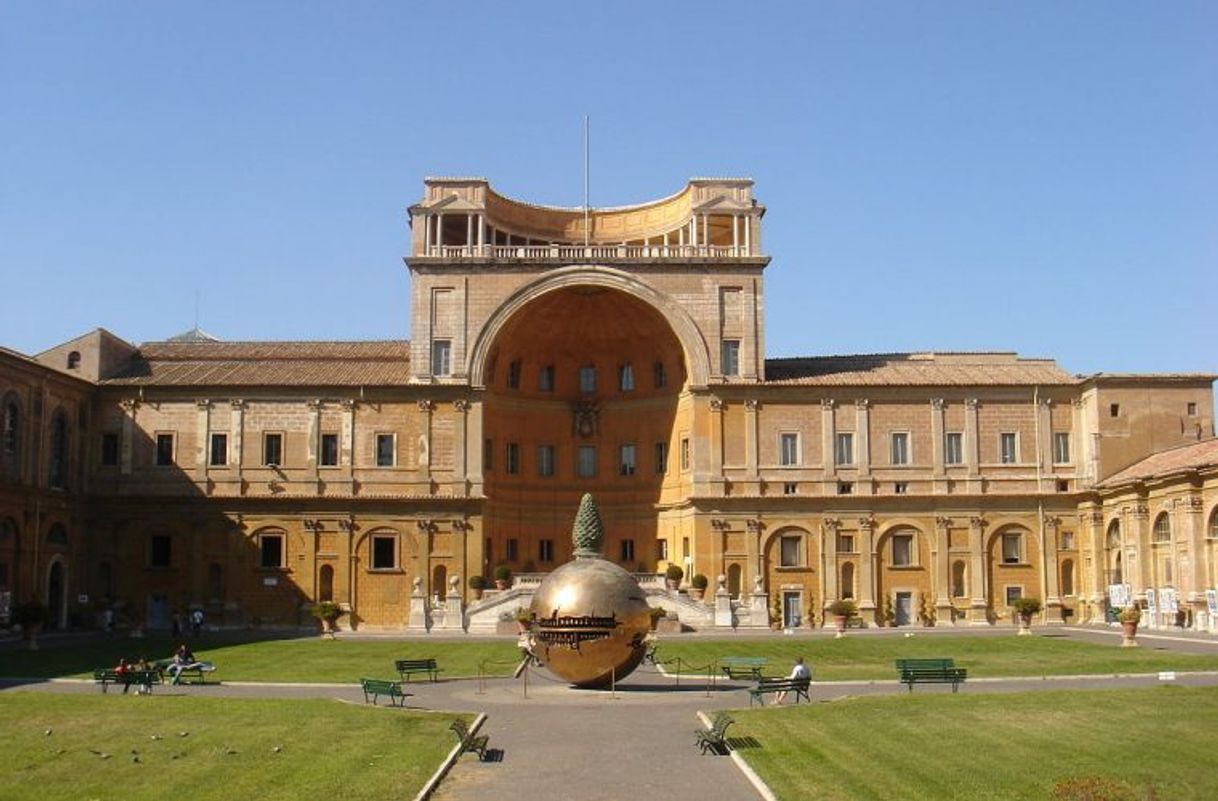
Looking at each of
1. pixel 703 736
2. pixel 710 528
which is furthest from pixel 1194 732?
pixel 710 528

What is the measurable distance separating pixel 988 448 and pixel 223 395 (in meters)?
36.7

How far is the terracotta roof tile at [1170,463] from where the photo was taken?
176 ft

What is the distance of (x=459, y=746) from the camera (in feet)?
76.5

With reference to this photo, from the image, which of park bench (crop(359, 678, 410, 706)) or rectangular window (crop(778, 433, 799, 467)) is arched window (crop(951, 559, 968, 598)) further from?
park bench (crop(359, 678, 410, 706))

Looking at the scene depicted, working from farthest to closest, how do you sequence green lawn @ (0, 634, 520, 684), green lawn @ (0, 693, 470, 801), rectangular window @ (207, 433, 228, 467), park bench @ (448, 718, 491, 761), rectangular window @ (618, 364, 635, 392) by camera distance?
rectangular window @ (618, 364, 635, 392) → rectangular window @ (207, 433, 228, 467) → green lawn @ (0, 634, 520, 684) → park bench @ (448, 718, 491, 761) → green lawn @ (0, 693, 470, 801)

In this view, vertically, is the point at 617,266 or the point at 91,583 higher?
the point at 617,266

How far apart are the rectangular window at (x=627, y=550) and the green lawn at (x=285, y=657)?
17.8m

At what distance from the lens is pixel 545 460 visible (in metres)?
70.2

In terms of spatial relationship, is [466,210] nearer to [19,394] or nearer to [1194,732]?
[19,394]

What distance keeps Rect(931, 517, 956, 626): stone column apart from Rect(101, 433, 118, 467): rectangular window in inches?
1536

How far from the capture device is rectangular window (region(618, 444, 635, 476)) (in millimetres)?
70062

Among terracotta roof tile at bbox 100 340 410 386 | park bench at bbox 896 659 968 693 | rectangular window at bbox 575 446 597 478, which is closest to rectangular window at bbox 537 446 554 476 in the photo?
rectangular window at bbox 575 446 597 478

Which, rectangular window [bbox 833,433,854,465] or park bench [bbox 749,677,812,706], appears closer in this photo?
park bench [bbox 749,677,812,706]

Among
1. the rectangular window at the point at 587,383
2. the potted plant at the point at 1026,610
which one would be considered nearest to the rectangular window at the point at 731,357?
the rectangular window at the point at 587,383
